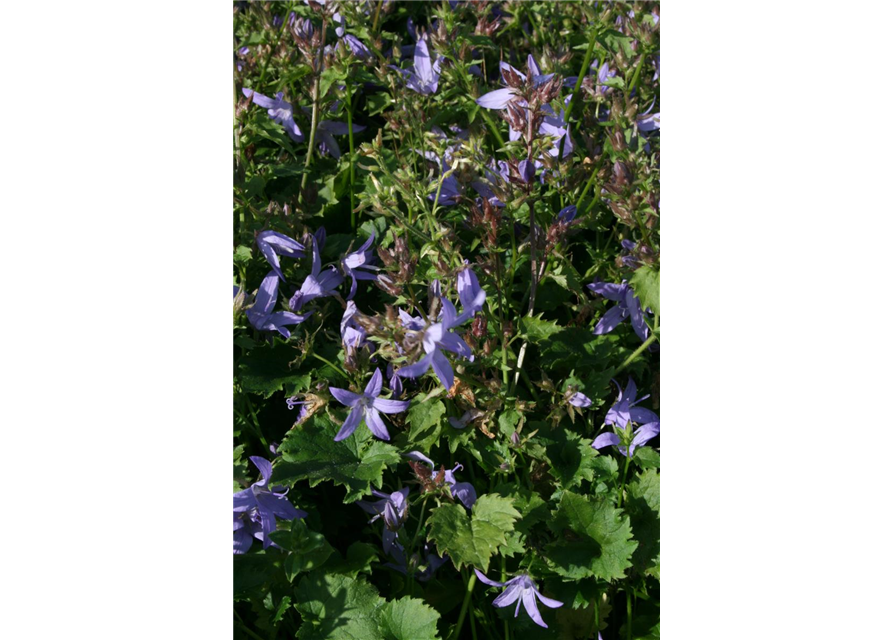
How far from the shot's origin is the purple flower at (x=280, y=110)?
2.27m

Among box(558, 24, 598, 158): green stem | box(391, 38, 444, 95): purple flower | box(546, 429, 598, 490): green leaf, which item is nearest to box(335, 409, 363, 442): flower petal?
box(546, 429, 598, 490): green leaf

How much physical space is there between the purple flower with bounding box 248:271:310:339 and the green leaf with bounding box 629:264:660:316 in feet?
2.32

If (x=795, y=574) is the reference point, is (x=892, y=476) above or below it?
above

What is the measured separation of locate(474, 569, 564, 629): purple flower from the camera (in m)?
1.54

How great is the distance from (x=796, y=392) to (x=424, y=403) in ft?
2.64

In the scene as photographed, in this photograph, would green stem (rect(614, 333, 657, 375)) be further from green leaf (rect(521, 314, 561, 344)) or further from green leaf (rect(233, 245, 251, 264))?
green leaf (rect(233, 245, 251, 264))

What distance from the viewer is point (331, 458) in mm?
1676

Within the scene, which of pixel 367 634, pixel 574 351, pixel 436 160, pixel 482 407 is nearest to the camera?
pixel 367 634

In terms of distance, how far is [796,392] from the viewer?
101 cm

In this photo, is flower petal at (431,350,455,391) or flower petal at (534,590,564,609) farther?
flower petal at (534,590,564,609)
